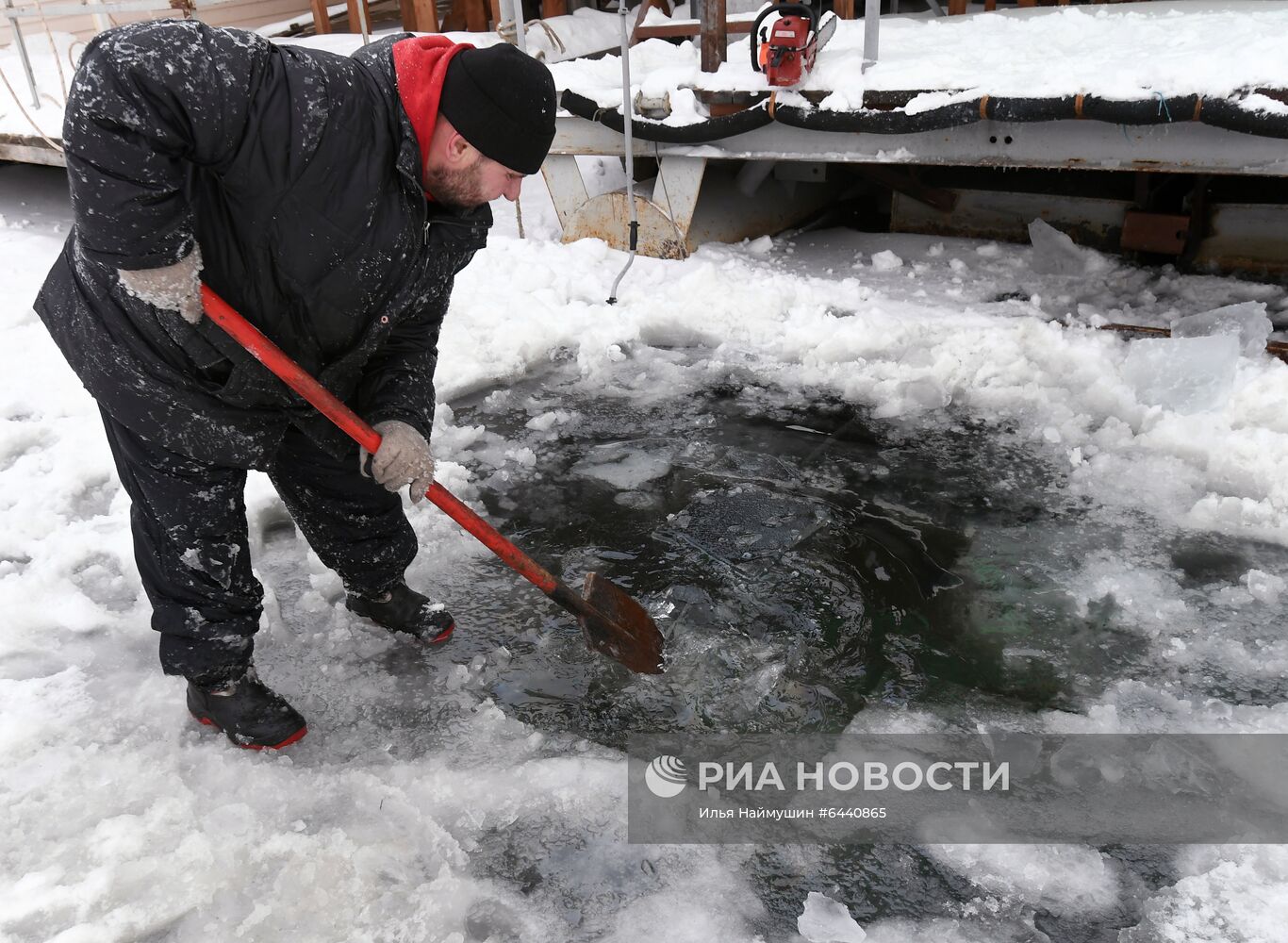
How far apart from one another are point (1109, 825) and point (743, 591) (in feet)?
3.86

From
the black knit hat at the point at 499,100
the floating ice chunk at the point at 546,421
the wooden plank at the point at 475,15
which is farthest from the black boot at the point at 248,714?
the wooden plank at the point at 475,15

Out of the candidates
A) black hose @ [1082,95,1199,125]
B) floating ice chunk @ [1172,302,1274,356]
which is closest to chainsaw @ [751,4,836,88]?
black hose @ [1082,95,1199,125]

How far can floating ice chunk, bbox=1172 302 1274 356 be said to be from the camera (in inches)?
157

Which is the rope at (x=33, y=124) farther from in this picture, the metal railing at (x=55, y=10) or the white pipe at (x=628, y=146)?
the white pipe at (x=628, y=146)

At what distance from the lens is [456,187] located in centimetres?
209

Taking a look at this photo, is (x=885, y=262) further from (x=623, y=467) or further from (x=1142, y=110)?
(x=623, y=467)

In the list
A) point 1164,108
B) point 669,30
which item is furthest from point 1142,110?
point 669,30

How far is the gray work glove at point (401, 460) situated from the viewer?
2283 mm

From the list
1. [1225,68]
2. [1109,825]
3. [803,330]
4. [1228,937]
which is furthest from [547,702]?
[1225,68]

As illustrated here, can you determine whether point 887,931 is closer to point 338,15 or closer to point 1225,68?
point 1225,68

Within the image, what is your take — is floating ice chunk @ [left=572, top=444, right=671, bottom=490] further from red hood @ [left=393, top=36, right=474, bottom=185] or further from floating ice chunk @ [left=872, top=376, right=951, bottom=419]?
red hood @ [left=393, top=36, right=474, bottom=185]

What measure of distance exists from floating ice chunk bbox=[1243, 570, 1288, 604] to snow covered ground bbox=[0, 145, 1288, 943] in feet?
0.04

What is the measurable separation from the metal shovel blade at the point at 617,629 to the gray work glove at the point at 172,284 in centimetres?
122

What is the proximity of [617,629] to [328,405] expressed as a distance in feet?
3.16
